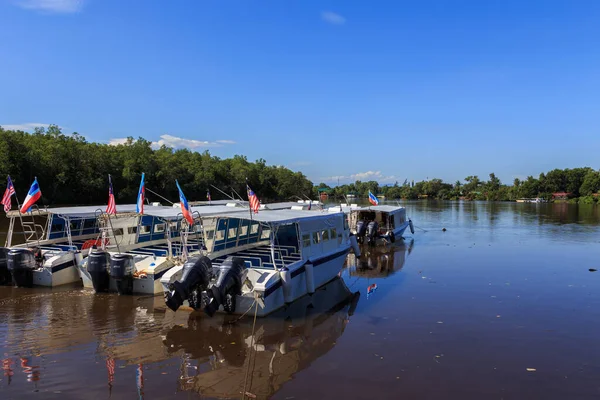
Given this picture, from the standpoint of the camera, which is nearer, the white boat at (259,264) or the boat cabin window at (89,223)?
the white boat at (259,264)

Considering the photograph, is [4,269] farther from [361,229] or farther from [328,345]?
[361,229]

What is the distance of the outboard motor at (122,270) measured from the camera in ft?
49.4

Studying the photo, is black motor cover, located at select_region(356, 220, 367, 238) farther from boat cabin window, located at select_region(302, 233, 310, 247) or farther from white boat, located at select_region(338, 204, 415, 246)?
boat cabin window, located at select_region(302, 233, 310, 247)

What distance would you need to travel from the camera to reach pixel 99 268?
15.4 meters

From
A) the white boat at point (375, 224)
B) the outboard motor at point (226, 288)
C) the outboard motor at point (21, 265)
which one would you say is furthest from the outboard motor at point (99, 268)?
the white boat at point (375, 224)

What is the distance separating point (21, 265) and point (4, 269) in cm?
130

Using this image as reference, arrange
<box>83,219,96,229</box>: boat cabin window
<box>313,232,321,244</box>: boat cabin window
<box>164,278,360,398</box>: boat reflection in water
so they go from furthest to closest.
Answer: <box>83,219,96,229</box>: boat cabin window → <box>313,232,321,244</box>: boat cabin window → <box>164,278,360,398</box>: boat reflection in water

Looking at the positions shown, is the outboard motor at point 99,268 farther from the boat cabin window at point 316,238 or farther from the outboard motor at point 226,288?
the boat cabin window at point 316,238

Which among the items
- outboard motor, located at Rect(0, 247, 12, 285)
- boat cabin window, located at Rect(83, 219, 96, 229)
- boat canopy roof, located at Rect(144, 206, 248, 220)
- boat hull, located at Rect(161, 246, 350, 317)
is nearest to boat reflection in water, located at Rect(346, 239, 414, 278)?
boat hull, located at Rect(161, 246, 350, 317)

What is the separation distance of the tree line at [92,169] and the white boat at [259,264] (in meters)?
22.6

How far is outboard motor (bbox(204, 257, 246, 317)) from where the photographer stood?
12.2 meters

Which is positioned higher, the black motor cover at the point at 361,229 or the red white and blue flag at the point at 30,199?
the red white and blue flag at the point at 30,199

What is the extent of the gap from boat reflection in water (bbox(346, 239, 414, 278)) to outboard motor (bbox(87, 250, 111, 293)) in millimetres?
11892

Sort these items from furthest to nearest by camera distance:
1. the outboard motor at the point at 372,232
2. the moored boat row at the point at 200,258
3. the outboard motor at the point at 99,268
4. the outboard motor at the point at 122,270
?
the outboard motor at the point at 372,232, the outboard motor at the point at 99,268, the outboard motor at the point at 122,270, the moored boat row at the point at 200,258
